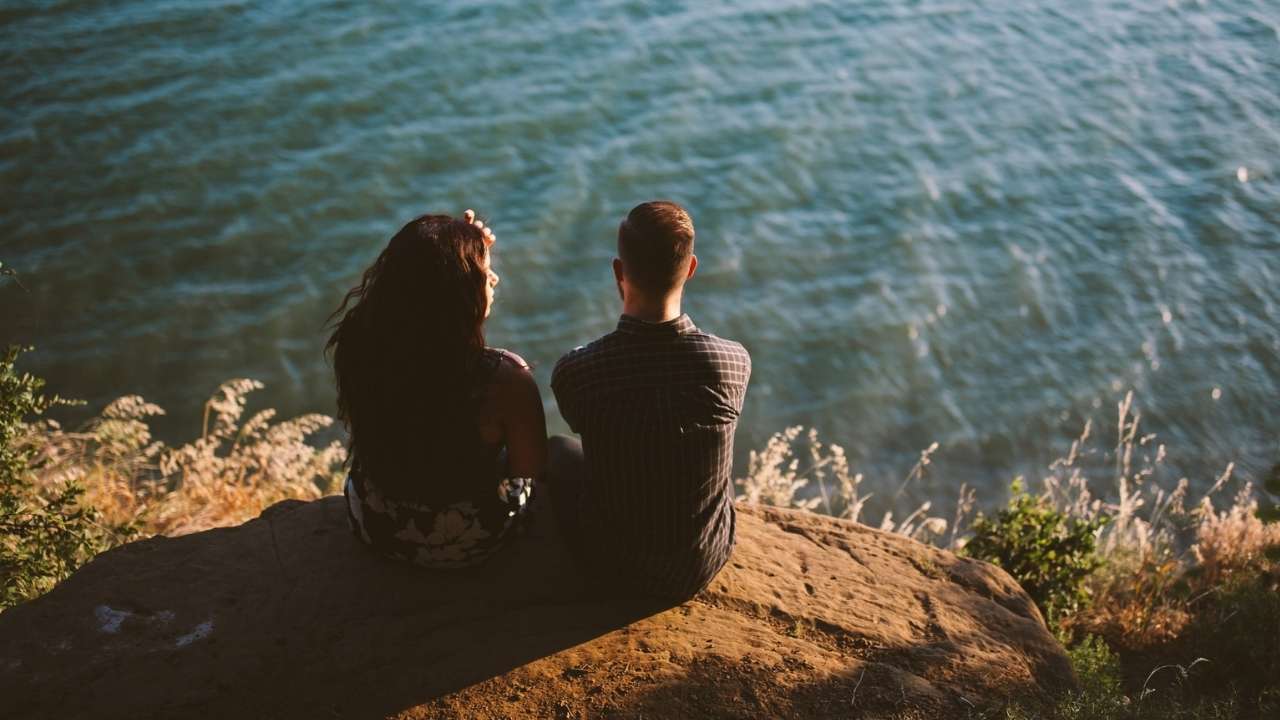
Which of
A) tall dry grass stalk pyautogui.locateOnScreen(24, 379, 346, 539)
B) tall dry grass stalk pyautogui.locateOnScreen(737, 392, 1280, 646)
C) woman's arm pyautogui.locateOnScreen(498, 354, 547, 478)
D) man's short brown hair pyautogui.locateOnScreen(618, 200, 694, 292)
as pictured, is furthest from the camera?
tall dry grass stalk pyautogui.locateOnScreen(24, 379, 346, 539)

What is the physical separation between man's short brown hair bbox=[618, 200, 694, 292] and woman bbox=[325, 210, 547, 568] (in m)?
0.52

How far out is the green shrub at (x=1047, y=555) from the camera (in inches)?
199

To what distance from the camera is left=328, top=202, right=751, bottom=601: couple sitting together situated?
11.1 feet

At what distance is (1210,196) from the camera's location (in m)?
10.5

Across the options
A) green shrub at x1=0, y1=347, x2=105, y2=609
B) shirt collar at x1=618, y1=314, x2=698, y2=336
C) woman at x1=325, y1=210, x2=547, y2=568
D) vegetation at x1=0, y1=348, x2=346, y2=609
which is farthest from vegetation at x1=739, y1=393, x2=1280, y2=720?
green shrub at x1=0, y1=347, x2=105, y2=609

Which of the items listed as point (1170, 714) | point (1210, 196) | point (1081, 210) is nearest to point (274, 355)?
point (1170, 714)

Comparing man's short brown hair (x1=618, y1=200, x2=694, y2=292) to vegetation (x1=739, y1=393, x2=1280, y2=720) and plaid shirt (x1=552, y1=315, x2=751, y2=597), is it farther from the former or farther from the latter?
vegetation (x1=739, y1=393, x2=1280, y2=720)

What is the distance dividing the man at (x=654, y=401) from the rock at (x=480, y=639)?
45 centimetres

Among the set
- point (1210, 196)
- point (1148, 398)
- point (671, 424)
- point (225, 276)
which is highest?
point (671, 424)

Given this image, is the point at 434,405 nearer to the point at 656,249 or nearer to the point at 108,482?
the point at 656,249

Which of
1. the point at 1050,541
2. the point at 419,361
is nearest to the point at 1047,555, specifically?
the point at 1050,541

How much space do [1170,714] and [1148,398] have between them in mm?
5253

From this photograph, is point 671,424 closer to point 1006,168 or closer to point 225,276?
point 225,276

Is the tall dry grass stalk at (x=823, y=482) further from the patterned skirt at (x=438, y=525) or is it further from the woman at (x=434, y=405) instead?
the woman at (x=434, y=405)
